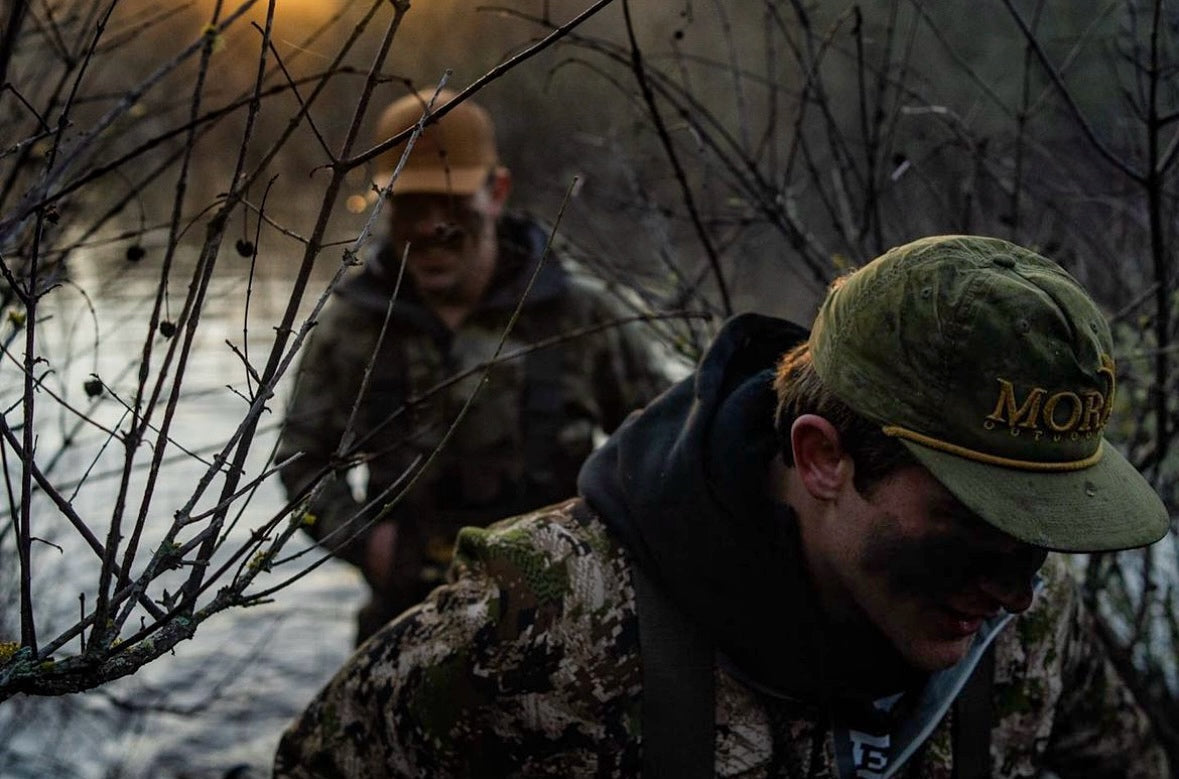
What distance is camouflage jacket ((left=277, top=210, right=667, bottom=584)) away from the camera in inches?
159

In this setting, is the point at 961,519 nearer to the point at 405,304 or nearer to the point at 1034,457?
the point at 1034,457

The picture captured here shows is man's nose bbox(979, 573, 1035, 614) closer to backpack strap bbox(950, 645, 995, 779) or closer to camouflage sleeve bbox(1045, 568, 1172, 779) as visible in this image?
backpack strap bbox(950, 645, 995, 779)

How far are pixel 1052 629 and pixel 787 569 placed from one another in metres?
0.56

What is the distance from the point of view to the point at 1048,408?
5.34 ft

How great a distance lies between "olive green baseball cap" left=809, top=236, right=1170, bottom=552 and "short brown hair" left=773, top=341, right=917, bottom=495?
3cm

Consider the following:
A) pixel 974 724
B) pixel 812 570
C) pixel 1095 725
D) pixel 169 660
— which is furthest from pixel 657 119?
pixel 169 660

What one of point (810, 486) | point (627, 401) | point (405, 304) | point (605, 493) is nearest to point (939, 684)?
point (810, 486)

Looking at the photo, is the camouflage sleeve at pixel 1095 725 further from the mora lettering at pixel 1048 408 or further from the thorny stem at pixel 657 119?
the thorny stem at pixel 657 119

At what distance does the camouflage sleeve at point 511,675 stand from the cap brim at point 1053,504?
563mm

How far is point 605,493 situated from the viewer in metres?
2.05

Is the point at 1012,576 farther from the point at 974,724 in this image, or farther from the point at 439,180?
the point at 439,180

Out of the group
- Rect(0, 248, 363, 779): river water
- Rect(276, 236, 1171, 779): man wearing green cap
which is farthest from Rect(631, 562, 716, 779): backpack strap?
Rect(0, 248, 363, 779): river water

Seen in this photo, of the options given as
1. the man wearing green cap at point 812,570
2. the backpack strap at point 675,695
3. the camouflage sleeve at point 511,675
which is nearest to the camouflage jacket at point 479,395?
the man wearing green cap at point 812,570

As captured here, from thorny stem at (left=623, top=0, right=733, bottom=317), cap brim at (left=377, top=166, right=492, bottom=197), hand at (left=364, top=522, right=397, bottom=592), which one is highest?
cap brim at (left=377, top=166, right=492, bottom=197)
